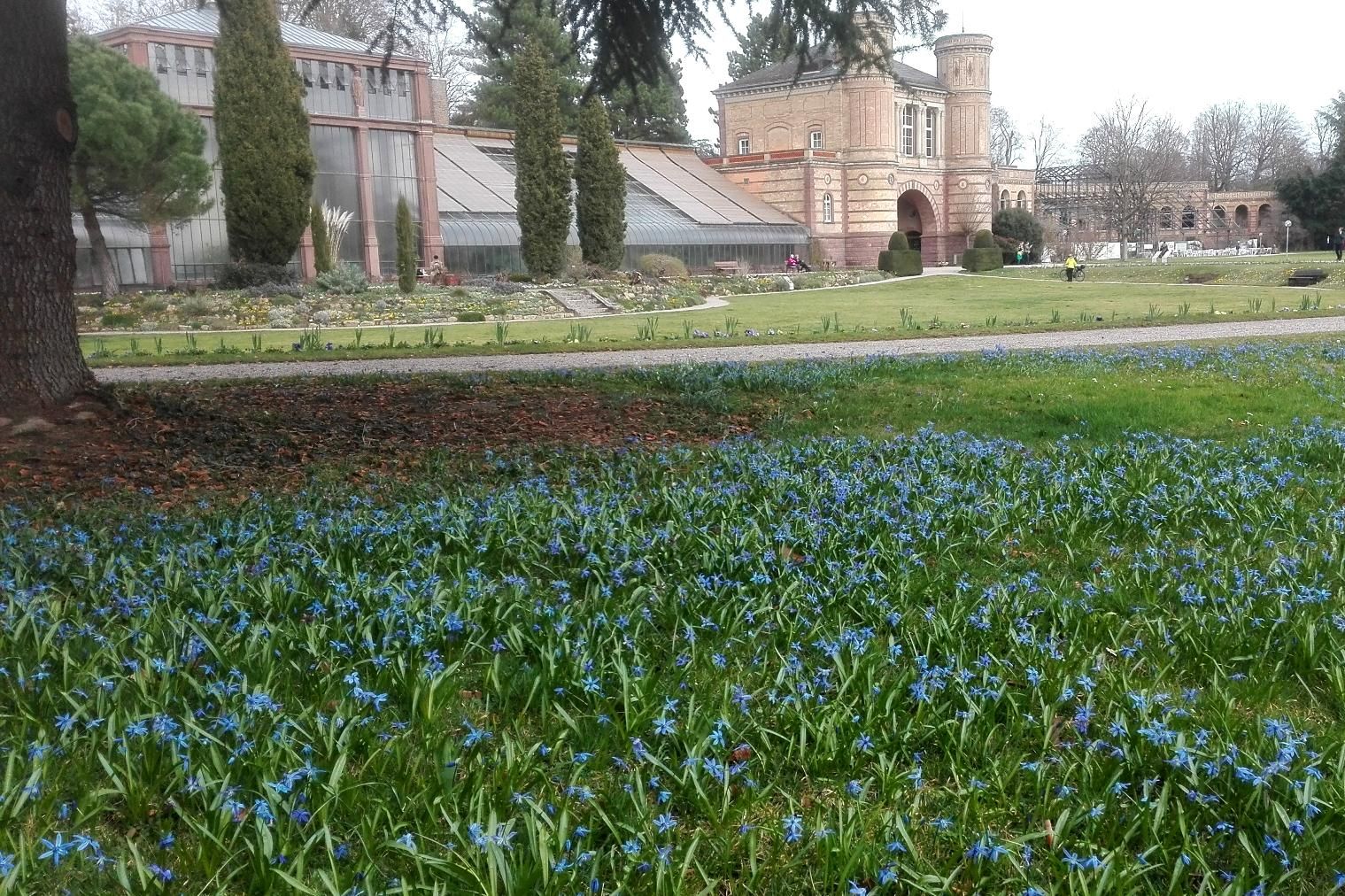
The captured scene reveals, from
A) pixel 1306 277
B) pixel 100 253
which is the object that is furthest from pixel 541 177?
pixel 1306 277

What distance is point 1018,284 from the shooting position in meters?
37.3

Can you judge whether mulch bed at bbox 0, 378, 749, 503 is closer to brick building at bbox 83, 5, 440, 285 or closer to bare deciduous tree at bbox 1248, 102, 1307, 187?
brick building at bbox 83, 5, 440, 285

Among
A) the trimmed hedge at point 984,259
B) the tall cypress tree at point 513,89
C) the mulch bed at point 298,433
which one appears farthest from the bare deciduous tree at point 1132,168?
the mulch bed at point 298,433

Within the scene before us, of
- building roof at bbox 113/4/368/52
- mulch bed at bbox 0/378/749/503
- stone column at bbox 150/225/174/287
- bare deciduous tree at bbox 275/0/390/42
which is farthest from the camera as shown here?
building roof at bbox 113/4/368/52

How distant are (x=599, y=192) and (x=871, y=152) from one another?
23.6 metres

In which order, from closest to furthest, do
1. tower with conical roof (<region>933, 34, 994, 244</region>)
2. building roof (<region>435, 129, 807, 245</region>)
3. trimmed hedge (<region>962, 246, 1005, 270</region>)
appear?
building roof (<region>435, 129, 807, 245</region>), trimmed hedge (<region>962, 246, 1005, 270</region>), tower with conical roof (<region>933, 34, 994, 244</region>)

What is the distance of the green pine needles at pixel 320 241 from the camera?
32812 millimetres

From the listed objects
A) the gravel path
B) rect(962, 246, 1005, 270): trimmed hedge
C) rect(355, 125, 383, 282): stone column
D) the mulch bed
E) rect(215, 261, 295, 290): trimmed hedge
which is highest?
rect(355, 125, 383, 282): stone column

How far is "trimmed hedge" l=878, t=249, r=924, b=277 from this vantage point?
5125 cm

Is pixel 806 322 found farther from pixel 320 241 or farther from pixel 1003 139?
pixel 1003 139

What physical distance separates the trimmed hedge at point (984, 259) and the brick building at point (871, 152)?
5776 millimetres

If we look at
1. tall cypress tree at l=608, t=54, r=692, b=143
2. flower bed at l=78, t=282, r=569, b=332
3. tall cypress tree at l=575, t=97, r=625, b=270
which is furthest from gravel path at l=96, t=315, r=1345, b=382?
tall cypress tree at l=608, t=54, r=692, b=143

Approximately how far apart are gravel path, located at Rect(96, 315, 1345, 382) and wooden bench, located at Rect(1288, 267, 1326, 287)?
14.5 metres

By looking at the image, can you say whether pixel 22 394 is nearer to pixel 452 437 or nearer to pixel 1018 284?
pixel 452 437
